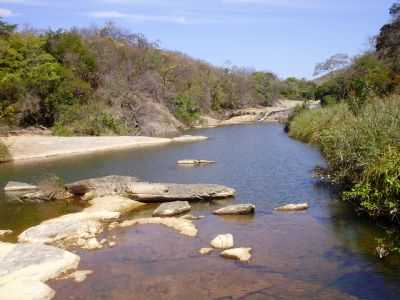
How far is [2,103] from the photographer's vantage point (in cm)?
4625

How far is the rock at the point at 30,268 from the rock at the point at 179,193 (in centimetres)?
732

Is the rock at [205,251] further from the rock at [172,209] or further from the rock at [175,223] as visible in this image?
the rock at [172,209]

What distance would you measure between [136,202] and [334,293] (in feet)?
38.2

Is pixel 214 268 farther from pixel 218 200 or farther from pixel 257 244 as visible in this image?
pixel 218 200

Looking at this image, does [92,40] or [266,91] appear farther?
[266,91]

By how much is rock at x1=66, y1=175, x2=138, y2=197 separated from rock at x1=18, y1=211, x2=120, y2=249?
12.7ft

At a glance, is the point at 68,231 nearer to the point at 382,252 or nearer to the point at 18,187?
the point at 18,187

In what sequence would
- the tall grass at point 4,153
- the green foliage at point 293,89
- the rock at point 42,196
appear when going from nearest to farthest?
1. the rock at point 42,196
2. the tall grass at point 4,153
3. the green foliage at point 293,89

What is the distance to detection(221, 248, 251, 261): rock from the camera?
43.5ft

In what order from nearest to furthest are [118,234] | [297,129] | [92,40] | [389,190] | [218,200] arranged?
[389,190], [118,234], [218,200], [297,129], [92,40]

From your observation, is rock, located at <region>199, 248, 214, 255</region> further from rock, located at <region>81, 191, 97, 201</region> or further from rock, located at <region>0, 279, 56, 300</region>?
rock, located at <region>81, 191, 97, 201</region>

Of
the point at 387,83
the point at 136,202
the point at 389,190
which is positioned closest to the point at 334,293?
the point at 389,190

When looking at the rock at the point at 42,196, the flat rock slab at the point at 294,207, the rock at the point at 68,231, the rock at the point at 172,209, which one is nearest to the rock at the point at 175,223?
the rock at the point at 172,209

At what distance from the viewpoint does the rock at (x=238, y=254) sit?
13258mm
